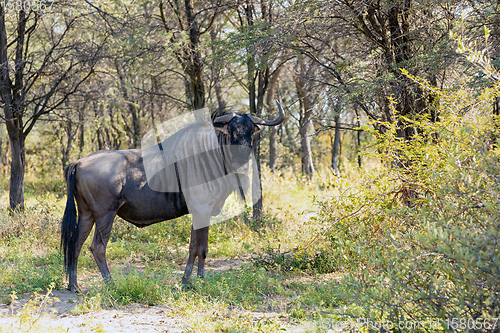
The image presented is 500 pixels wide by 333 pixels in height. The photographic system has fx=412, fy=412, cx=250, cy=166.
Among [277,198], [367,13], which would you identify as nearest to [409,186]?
[367,13]

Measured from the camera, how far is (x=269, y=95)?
54.2 ft

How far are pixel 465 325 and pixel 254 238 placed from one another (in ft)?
18.0

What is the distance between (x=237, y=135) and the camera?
217 inches

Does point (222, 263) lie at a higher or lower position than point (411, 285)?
lower

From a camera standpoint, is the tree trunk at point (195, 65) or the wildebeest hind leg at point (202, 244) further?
the tree trunk at point (195, 65)

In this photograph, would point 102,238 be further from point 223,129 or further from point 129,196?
point 223,129

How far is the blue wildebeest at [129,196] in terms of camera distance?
556 centimetres

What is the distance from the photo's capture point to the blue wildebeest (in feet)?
18.2

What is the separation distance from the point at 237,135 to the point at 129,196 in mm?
1735

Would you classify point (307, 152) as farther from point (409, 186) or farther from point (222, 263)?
point (409, 186)

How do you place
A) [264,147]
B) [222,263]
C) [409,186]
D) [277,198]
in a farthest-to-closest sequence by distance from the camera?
[264,147] < [277,198] < [222,263] < [409,186]

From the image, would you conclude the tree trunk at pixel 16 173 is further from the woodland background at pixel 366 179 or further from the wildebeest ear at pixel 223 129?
the wildebeest ear at pixel 223 129

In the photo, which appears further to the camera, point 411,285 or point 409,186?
point 409,186

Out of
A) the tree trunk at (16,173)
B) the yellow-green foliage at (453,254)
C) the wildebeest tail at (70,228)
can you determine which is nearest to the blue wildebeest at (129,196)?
the wildebeest tail at (70,228)
